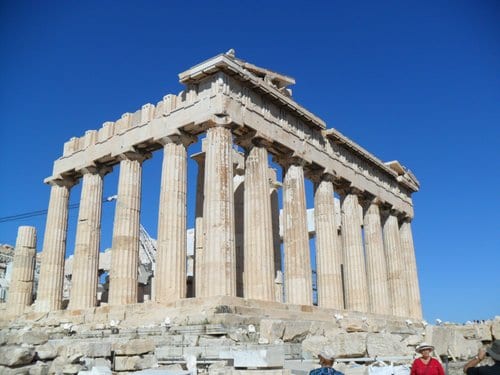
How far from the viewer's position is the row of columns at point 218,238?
21.0 m

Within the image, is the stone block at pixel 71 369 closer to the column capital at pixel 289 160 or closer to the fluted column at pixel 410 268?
the column capital at pixel 289 160

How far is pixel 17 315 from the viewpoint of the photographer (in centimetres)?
2783

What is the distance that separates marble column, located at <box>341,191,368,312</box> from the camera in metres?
28.9

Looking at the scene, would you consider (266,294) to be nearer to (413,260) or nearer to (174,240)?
(174,240)

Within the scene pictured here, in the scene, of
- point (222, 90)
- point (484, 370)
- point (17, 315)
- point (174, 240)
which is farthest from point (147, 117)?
point (484, 370)

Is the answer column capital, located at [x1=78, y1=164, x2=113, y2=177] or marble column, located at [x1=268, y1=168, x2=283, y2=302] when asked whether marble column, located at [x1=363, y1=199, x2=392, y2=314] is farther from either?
column capital, located at [x1=78, y1=164, x2=113, y2=177]

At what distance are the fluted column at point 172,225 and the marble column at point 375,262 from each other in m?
14.0

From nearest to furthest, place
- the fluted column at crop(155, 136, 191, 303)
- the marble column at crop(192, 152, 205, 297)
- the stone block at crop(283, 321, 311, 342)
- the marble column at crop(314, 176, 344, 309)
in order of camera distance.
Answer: the stone block at crop(283, 321, 311, 342) → the fluted column at crop(155, 136, 191, 303) → the marble column at crop(192, 152, 205, 297) → the marble column at crop(314, 176, 344, 309)

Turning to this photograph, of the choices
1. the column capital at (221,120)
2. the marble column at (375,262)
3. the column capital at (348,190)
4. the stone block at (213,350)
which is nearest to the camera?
the stone block at (213,350)

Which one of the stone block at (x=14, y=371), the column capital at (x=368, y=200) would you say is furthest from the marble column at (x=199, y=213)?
the stone block at (x=14, y=371)

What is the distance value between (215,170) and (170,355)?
9027 millimetres

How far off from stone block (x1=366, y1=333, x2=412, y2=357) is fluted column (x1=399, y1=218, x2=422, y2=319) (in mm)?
23443

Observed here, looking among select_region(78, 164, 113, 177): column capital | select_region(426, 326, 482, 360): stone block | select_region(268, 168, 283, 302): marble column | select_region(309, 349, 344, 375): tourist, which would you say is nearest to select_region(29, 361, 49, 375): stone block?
select_region(309, 349, 344, 375): tourist

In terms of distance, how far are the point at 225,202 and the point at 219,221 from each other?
85 cm
